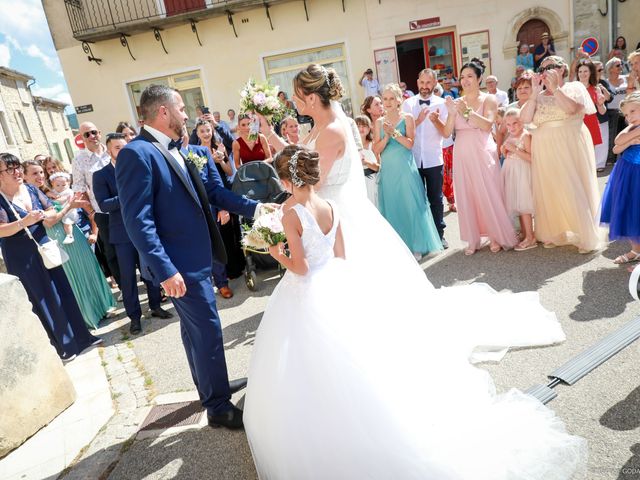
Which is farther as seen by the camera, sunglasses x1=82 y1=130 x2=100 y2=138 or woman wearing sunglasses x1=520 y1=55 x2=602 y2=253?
sunglasses x1=82 y1=130 x2=100 y2=138

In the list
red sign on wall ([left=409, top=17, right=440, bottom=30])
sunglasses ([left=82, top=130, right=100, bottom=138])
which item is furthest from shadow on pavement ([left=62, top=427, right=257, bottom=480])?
red sign on wall ([left=409, top=17, right=440, bottom=30])

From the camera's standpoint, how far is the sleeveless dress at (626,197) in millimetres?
4527

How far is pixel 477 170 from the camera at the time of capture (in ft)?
18.8

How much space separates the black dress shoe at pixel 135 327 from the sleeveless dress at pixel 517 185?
4967 millimetres

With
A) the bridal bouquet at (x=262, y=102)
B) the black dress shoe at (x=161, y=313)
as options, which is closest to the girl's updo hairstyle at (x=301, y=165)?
the bridal bouquet at (x=262, y=102)

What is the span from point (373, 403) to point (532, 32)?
622 inches

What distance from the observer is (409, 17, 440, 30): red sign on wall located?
1447 centimetres

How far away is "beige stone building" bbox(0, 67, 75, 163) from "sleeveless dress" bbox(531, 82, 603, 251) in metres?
29.6

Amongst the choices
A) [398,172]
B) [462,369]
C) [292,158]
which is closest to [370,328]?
[462,369]

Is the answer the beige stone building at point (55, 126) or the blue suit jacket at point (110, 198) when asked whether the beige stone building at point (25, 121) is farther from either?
the blue suit jacket at point (110, 198)

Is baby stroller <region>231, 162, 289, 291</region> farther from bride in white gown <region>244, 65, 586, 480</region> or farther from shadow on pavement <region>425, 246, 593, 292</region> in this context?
bride in white gown <region>244, 65, 586, 480</region>

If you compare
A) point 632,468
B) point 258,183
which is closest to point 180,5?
point 258,183

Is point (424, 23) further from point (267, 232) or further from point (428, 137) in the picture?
point (267, 232)

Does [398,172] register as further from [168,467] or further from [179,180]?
[168,467]
